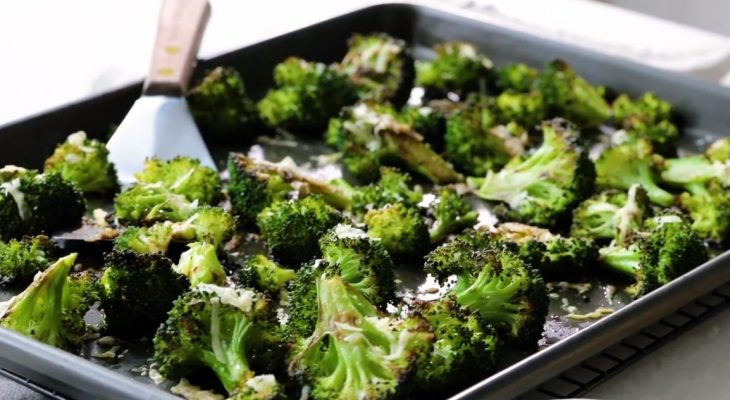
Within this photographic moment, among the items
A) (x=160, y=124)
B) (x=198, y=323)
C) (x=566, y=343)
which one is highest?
(x=566, y=343)

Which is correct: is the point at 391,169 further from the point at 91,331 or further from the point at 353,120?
the point at 91,331

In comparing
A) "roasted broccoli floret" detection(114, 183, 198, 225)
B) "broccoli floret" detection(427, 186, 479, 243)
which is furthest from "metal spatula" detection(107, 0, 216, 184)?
"broccoli floret" detection(427, 186, 479, 243)

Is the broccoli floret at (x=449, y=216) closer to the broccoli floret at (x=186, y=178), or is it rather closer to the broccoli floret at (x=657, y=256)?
the broccoli floret at (x=657, y=256)

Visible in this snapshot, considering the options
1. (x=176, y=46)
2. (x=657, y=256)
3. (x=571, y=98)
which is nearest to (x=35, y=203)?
(x=176, y=46)

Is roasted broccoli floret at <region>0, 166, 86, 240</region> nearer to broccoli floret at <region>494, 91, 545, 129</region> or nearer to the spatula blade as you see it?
the spatula blade

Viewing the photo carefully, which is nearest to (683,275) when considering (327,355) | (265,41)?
(327,355)

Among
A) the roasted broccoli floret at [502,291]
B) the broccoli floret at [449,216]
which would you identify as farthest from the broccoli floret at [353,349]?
the broccoli floret at [449,216]

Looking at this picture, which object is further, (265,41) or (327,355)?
(265,41)

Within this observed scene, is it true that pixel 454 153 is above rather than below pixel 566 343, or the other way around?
below
